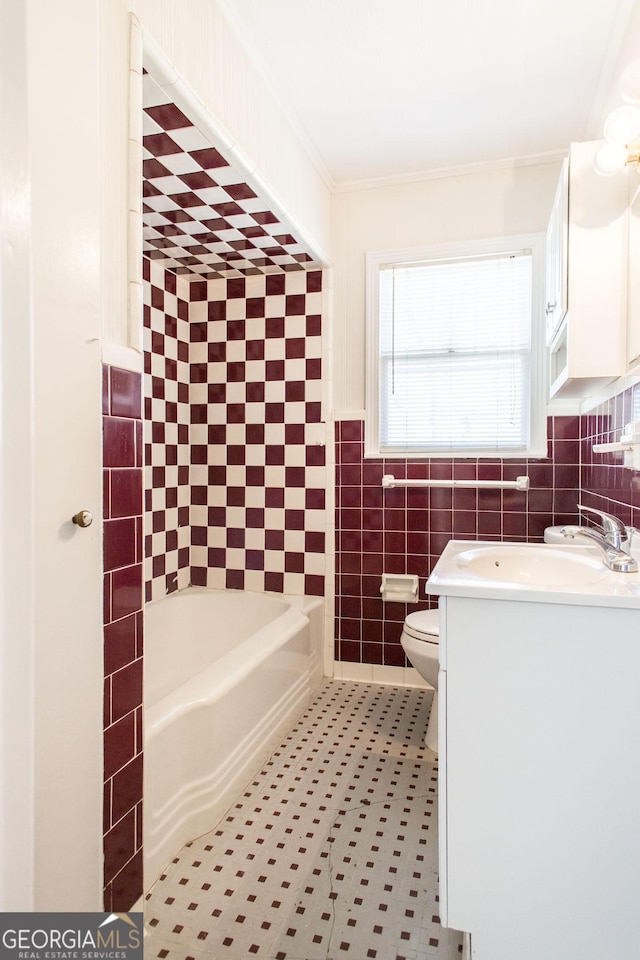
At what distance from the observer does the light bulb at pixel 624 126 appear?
4.62ft

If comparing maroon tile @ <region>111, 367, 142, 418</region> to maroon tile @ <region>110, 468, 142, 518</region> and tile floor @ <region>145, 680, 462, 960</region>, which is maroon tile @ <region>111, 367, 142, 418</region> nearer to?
maroon tile @ <region>110, 468, 142, 518</region>

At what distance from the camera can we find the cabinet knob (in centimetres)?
118

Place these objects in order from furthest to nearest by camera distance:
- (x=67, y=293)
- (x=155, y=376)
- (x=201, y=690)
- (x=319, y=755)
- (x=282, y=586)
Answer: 1. (x=282, y=586)
2. (x=155, y=376)
3. (x=319, y=755)
4. (x=201, y=690)
5. (x=67, y=293)

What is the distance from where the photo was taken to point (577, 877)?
1212mm

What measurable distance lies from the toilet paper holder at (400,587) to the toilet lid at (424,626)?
39 centimetres

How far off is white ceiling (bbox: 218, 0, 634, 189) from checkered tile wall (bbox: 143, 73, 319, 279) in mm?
400

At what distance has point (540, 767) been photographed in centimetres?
123

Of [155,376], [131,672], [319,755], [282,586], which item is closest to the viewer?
[131,672]

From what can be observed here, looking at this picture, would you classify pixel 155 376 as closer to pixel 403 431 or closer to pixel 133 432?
pixel 403 431

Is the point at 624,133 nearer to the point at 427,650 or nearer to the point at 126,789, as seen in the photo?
the point at 427,650

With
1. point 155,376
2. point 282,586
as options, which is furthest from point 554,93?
point 282,586

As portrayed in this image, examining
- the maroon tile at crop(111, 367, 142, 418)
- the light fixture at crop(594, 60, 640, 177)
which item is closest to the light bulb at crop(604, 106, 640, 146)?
the light fixture at crop(594, 60, 640, 177)

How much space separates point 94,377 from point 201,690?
105cm

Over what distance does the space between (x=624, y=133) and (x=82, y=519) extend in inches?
60.8
